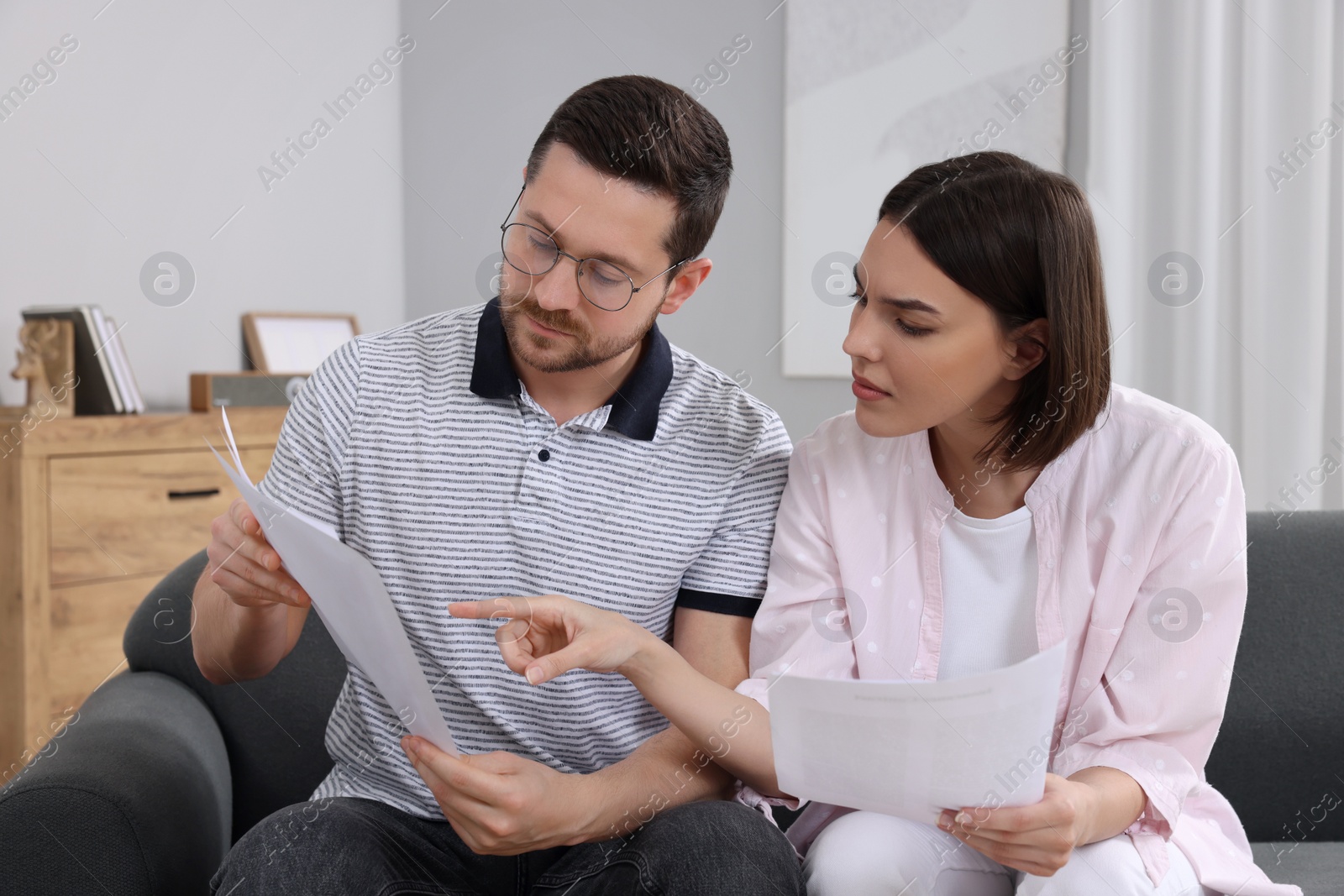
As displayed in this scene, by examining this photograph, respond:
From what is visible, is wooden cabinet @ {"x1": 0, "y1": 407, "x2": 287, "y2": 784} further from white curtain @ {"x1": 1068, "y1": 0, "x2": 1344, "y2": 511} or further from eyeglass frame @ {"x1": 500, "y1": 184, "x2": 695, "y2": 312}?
white curtain @ {"x1": 1068, "y1": 0, "x2": 1344, "y2": 511}

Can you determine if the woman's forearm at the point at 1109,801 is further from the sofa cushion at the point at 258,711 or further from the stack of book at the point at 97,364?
the stack of book at the point at 97,364

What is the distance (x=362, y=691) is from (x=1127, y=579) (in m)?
0.88

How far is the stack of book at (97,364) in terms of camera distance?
255cm

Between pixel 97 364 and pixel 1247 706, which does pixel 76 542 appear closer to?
pixel 97 364

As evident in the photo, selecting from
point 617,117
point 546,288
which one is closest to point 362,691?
point 546,288

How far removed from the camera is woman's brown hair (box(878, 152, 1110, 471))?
1215mm

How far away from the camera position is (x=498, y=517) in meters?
1.29

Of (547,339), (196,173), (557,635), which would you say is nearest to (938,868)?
(557,635)

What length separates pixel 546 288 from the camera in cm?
125

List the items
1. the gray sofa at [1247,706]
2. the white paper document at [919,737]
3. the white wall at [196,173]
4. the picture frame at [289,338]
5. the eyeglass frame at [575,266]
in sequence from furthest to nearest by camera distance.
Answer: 1. the picture frame at [289,338]
2. the white wall at [196,173]
3. the gray sofa at [1247,706]
4. the eyeglass frame at [575,266]
5. the white paper document at [919,737]

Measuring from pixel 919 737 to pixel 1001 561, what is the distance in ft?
1.48

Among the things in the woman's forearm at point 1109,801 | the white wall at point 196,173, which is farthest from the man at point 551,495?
the white wall at point 196,173

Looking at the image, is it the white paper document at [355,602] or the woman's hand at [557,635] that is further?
the woman's hand at [557,635]

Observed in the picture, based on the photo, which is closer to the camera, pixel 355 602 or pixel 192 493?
pixel 355 602
